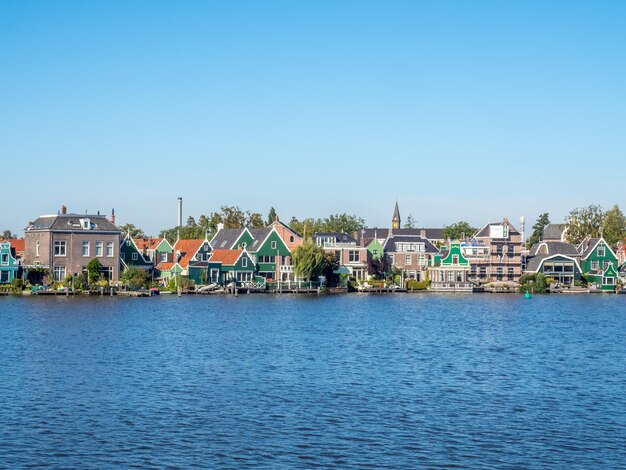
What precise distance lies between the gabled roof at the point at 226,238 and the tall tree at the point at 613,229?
58097 mm

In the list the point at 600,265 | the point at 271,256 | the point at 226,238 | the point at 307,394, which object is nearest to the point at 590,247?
the point at 600,265

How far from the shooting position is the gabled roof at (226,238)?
340ft

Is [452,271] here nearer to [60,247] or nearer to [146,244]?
[146,244]

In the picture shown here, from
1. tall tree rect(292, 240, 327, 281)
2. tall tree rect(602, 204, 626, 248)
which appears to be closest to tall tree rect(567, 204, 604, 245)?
tall tree rect(602, 204, 626, 248)

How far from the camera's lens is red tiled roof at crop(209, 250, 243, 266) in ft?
318

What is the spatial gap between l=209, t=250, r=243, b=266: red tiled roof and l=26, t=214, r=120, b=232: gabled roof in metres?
11.7

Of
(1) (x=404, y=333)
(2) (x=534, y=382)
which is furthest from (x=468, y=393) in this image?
(1) (x=404, y=333)

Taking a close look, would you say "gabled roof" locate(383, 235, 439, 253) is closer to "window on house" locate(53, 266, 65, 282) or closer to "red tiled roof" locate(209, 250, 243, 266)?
"red tiled roof" locate(209, 250, 243, 266)

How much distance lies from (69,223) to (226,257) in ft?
56.6

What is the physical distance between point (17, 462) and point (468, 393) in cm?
1609

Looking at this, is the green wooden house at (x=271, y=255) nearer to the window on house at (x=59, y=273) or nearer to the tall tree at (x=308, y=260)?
the tall tree at (x=308, y=260)

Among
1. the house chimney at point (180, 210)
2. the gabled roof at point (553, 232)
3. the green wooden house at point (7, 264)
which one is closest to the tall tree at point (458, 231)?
the gabled roof at point (553, 232)

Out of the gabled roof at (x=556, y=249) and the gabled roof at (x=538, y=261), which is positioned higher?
the gabled roof at (x=556, y=249)

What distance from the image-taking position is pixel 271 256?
9962 centimetres
